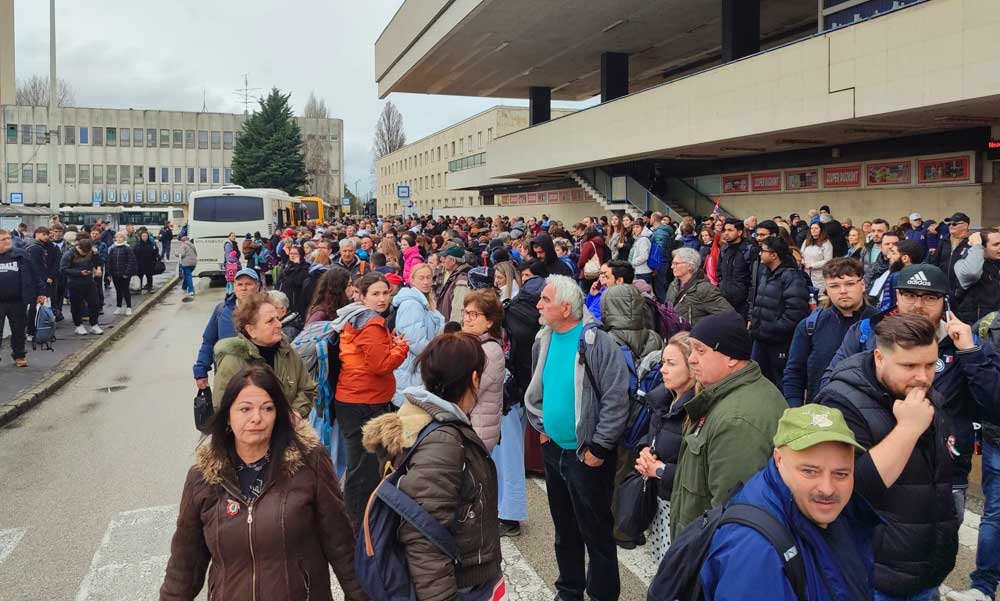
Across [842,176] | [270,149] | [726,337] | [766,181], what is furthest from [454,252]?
[270,149]

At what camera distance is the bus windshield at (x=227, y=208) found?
2802cm

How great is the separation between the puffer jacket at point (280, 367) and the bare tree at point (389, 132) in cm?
9769

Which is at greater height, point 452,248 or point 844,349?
point 452,248

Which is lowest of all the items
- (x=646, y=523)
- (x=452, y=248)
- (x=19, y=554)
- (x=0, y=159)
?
(x=19, y=554)

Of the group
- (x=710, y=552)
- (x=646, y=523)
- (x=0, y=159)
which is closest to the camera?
(x=710, y=552)

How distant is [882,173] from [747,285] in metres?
11.5

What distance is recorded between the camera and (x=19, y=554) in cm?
569

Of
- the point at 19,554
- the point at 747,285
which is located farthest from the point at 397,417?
the point at 747,285

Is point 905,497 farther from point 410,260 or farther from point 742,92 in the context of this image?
point 742,92

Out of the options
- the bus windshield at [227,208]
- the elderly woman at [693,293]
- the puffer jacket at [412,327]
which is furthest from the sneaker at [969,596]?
the bus windshield at [227,208]

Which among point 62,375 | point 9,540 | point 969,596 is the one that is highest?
point 62,375

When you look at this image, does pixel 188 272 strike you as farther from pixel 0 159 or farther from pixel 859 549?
pixel 0 159

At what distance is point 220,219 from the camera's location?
28.1m

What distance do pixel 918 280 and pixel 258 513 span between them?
3627 mm
